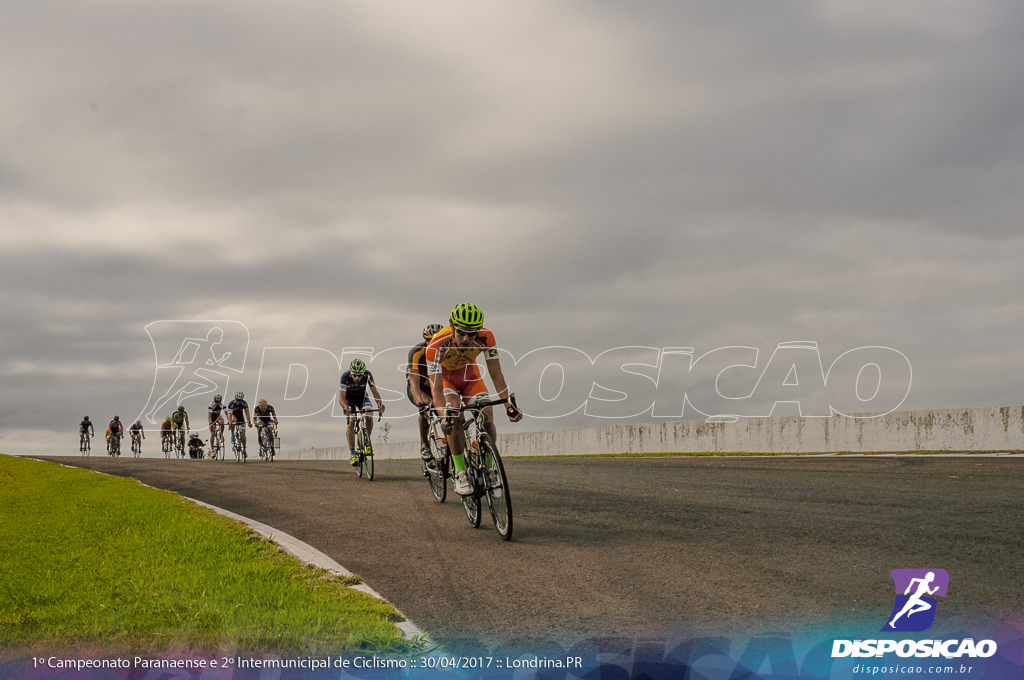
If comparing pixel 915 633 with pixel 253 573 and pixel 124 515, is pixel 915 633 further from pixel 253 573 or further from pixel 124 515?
pixel 124 515

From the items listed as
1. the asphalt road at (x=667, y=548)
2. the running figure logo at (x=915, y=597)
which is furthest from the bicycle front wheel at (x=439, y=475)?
the running figure logo at (x=915, y=597)

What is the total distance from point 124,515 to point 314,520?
234cm

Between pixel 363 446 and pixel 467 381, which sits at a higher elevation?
pixel 467 381

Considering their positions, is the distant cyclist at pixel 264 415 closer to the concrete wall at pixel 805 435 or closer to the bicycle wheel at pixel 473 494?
the concrete wall at pixel 805 435

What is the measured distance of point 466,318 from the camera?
855cm

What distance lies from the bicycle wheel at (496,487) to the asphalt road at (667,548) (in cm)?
22

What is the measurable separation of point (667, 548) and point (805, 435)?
1808cm

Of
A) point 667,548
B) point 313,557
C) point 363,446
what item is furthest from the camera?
point 363,446

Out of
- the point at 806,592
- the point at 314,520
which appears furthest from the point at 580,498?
the point at 806,592

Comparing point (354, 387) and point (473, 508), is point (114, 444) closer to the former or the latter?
point (354, 387)

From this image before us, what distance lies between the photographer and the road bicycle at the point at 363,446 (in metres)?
15.2

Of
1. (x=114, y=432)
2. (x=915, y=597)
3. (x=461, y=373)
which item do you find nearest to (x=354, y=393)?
(x=461, y=373)

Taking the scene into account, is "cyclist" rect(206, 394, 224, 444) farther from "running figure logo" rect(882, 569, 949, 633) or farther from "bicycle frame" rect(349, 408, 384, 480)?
"running figure logo" rect(882, 569, 949, 633)

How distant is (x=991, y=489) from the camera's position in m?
11.6
